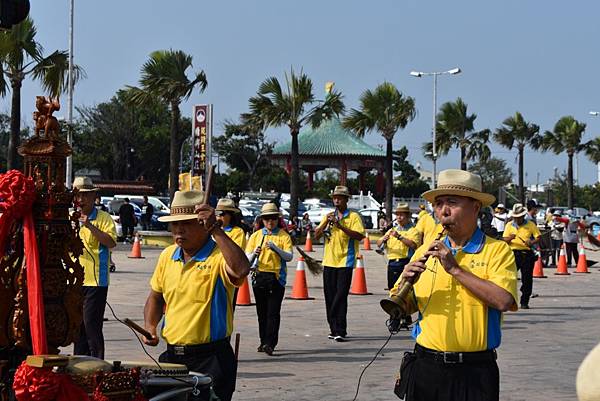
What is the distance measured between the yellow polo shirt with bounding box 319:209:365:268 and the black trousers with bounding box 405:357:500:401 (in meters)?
8.06

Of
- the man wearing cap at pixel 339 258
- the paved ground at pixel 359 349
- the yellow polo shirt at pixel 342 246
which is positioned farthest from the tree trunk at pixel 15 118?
the yellow polo shirt at pixel 342 246

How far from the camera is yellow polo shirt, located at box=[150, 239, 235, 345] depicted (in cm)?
614

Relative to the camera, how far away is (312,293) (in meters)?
19.5

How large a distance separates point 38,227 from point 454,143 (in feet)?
188

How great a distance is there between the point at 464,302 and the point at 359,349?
7.14 metres

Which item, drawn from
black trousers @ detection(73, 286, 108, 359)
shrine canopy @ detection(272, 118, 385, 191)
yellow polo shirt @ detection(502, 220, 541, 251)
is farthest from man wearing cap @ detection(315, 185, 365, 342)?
shrine canopy @ detection(272, 118, 385, 191)

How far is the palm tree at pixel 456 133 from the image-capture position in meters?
60.5

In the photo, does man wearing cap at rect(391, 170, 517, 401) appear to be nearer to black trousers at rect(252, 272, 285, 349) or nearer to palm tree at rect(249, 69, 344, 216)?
black trousers at rect(252, 272, 285, 349)

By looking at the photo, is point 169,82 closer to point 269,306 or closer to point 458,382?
point 269,306

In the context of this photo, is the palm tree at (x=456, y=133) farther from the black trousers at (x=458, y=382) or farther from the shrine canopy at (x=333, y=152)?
the black trousers at (x=458, y=382)

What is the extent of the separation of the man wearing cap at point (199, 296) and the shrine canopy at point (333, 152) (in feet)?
206

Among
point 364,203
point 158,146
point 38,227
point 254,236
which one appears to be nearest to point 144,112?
point 158,146

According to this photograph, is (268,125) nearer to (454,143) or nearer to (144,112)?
(454,143)

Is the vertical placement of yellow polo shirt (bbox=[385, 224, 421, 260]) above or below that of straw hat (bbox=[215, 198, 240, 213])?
below
